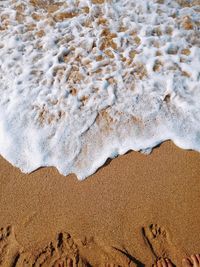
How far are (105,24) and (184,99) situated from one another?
160 centimetres

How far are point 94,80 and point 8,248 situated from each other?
77.3 inches

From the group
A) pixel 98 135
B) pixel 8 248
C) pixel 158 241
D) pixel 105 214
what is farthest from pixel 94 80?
pixel 8 248

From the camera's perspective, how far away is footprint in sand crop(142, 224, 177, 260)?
108 inches

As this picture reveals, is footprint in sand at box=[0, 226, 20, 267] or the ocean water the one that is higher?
the ocean water

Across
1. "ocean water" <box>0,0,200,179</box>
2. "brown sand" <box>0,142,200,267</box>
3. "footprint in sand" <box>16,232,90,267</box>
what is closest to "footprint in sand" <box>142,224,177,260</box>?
"brown sand" <box>0,142,200,267</box>

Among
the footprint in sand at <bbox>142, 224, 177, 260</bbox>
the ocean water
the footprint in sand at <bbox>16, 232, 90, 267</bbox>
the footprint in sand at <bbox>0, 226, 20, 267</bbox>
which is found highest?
the ocean water

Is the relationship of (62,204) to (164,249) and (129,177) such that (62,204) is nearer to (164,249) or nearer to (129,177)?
(129,177)

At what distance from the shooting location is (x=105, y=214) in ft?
9.40

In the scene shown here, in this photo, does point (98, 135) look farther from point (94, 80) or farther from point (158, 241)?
point (158, 241)

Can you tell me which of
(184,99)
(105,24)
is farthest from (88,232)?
(105,24)

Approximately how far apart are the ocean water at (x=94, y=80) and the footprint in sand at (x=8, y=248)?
1.90ft

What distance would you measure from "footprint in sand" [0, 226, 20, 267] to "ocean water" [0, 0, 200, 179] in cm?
58

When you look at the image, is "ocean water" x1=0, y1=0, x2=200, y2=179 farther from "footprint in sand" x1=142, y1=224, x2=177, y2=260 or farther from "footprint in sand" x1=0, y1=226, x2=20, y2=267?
"footprint in sand" x1=142, y1=224, x2=177, y2=260

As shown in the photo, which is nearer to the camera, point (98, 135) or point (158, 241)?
point (158, 241)
